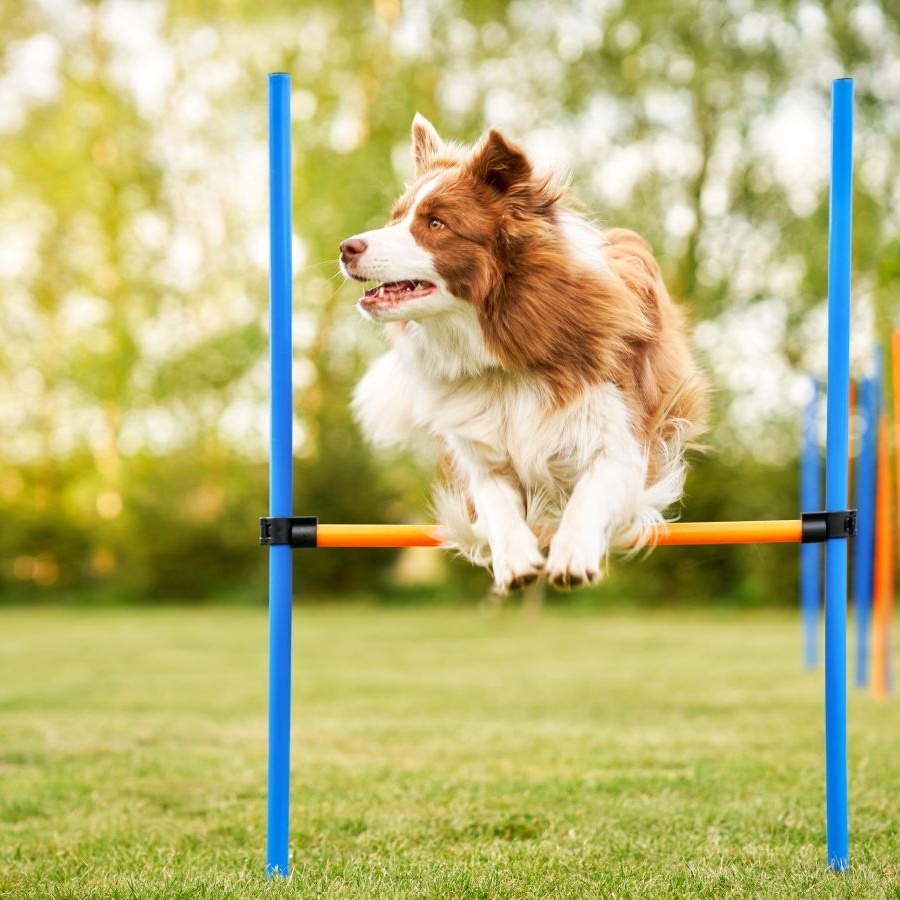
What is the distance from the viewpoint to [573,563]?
10.9ft

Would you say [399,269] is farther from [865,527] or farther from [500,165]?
[865,527]

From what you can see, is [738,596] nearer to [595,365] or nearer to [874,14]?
[874,14]

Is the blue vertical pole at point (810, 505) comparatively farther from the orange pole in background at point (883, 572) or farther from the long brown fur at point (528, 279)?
the long brown fur at point (528, 279)

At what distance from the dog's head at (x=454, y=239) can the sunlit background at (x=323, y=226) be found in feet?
34.4

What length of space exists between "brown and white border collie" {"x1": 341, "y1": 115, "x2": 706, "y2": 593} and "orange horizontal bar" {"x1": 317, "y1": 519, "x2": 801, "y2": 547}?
0.09 meters

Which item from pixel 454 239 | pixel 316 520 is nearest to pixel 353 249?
pixel 454 239

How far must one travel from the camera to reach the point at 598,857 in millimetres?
4035

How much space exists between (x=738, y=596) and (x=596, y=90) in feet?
26.4

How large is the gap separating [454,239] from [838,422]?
1.30 meters

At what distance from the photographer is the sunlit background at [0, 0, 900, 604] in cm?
1670

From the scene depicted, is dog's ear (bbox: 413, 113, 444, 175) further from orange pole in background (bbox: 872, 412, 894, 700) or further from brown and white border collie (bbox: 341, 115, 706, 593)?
orange pole in background (bbox: 872, 412, 894, 700)

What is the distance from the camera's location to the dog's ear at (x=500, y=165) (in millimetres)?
3500

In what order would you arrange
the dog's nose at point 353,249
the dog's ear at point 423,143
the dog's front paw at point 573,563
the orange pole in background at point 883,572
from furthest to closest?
the orange pole in background at point 883,572
the dog's ear at point 423,143
the dog's nose at point 353,249
the dog's front paw at point 573,563

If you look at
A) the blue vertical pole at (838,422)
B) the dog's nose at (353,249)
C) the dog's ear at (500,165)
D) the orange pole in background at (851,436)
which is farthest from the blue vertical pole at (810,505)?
the dog's nose at (353,249)
